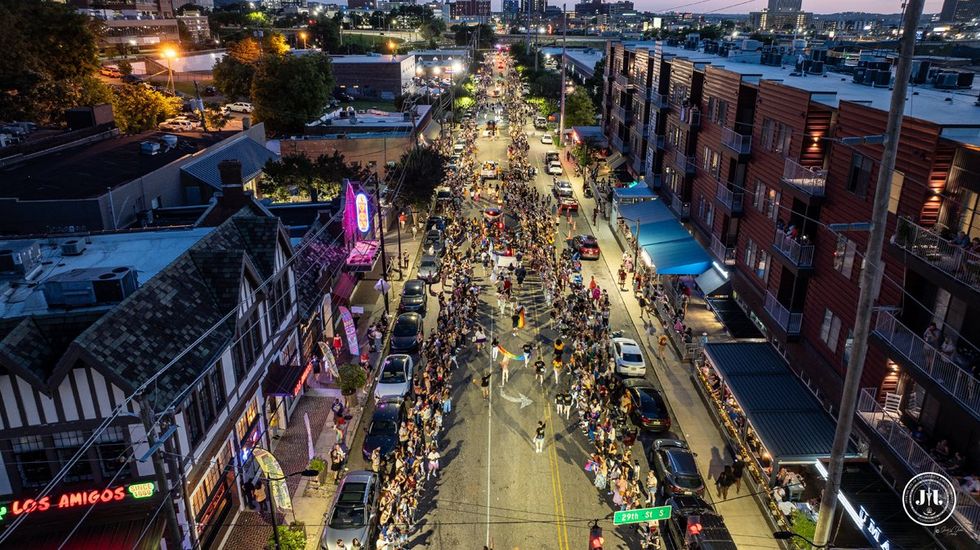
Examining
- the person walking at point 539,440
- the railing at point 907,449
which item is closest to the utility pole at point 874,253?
the railing at point 907,449

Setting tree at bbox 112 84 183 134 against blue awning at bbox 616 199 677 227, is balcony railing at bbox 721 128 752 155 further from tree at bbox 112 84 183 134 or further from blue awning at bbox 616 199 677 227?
tree at bbox 112 84 183 134

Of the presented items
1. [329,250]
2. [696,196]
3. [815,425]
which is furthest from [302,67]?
[815,425]

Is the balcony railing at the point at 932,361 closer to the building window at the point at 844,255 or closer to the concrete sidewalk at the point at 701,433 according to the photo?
the building window at the point at 844,255

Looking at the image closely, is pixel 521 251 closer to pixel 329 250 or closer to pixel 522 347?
pixel 522 347

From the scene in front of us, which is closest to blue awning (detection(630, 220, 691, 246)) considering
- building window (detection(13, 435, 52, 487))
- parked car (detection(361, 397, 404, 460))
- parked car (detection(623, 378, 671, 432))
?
parked car (detection(623, 378, 671, 432))

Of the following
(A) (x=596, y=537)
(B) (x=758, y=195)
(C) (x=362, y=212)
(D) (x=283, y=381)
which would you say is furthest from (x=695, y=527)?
(C) (x=362, y=212)

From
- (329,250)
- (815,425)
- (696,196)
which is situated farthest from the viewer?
(696,196)
